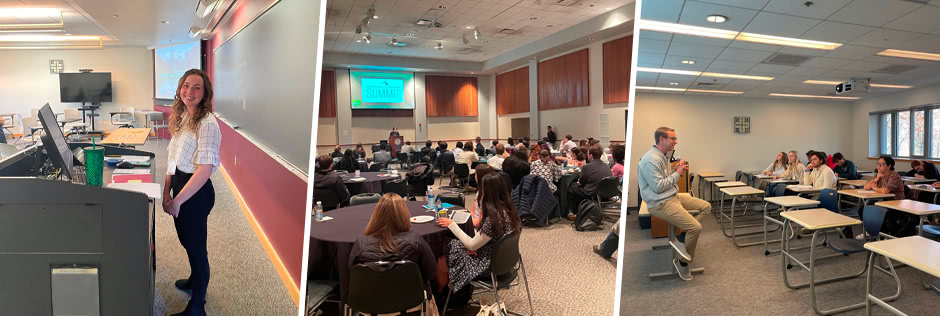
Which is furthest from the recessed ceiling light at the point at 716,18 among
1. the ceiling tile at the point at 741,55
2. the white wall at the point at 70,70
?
the white wall at the point at 70,70

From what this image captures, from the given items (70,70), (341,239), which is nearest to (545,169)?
(341,239)

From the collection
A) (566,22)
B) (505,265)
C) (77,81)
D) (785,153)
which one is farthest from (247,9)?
(566,22)

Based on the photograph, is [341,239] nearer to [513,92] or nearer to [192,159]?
[192,159]

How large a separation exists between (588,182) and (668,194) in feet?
12.2

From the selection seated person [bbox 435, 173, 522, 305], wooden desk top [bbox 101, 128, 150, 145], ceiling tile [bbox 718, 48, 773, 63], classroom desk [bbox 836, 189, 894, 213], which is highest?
ceiling tile [bbox 718, 48, 773, 63]

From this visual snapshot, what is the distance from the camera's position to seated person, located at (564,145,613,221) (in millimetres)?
5477

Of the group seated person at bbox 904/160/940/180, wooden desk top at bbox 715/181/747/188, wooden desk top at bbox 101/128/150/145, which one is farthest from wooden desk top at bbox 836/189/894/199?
wooden desk top at bbox 101/128/150/145

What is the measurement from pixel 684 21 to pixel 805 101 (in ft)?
2.22

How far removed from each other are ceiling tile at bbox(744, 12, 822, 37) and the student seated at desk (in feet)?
1.68

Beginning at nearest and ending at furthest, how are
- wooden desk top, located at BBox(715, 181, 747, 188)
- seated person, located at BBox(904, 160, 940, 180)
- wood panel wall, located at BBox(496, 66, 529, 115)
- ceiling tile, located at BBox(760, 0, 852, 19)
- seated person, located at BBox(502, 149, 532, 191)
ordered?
seated person, located at BBox(904, 160, 940, 180), ceiling tile, located at BBox(760, 0, 852, 19), wooden desk top, located at BBox(715, 181, 747, 188), seated person, located at BBox(502, 149, 532, 191), wood panel wall, located at BBox(496, 66, 529, 115)

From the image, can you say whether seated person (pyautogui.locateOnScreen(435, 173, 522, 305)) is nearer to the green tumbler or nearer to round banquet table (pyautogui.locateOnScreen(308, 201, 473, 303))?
round banquet table (pyautogui.locateOnScreen(308, 201, 473, 303))

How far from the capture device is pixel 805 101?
6.27ft

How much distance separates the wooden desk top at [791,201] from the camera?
1.91m

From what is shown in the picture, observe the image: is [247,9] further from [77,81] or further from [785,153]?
[785,153]
